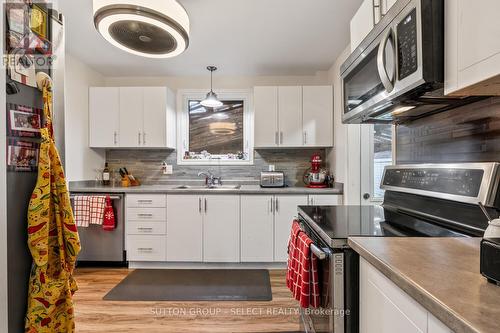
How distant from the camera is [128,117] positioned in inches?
133

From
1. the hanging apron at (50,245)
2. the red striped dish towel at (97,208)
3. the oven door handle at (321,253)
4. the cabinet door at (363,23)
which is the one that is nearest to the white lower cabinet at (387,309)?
the oven door handle at (321,253)

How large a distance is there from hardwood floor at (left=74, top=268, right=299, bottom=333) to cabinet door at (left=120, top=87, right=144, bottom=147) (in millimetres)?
1755

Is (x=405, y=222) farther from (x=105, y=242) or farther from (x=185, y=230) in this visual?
(x=105, y=242)

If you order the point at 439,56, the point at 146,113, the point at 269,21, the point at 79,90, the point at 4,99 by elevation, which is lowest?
the point at 4,99

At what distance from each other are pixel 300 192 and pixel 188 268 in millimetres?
1510

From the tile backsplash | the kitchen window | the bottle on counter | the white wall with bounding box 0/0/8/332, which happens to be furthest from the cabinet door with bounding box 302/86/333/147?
the white wall with bounding box 0/0/8/332

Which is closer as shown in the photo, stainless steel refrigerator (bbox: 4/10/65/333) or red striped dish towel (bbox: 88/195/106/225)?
stainless steel refrigerator (bbox: 4/10/65/333)

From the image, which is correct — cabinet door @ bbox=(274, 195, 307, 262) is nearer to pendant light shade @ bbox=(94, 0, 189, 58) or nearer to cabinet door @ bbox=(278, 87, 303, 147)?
cabinet door @ bbox=(278, 87, 303, 147)

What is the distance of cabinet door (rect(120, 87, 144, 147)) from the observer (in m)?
3.37

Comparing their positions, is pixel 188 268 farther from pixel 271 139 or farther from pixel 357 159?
pixel 357 159

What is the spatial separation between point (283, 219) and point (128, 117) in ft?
7.30

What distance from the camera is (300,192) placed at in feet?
9.91

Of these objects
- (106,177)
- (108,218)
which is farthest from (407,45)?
(106,177)

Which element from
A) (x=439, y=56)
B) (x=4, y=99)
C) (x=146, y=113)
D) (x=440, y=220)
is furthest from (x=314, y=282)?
(x=146, y=113)
